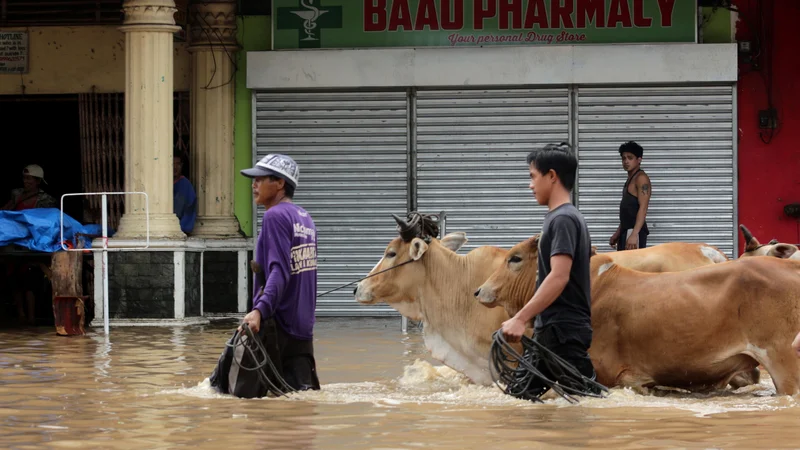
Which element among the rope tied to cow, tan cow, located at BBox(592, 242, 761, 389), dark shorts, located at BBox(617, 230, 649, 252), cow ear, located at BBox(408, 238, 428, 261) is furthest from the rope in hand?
dark shorts, located at BBox(617, 230, 649, 252)

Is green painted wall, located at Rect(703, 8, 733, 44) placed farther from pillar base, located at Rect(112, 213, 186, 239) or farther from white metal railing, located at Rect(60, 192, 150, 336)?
white metal railing, located at Rect(60, 192, 150, 336)

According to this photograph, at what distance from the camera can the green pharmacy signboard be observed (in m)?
17.6

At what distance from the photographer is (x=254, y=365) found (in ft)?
28.0

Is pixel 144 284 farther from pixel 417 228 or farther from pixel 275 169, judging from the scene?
pixel 275 169

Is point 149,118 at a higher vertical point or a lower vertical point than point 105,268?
higher

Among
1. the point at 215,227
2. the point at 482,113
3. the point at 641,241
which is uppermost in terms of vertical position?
the point at 482,113

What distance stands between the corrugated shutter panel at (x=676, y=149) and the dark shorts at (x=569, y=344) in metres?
9.37

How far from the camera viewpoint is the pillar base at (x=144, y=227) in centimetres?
1583

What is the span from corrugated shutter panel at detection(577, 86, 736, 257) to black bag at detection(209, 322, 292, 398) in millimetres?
9412

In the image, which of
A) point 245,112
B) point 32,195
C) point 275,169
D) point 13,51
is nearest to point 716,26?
point 245,112

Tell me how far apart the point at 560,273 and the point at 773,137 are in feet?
34.2

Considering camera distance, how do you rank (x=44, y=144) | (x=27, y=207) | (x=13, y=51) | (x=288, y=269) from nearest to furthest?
(x=288, y=269) < (x=27, y=207) < (x=13, y=51) < (x=44, y=144)

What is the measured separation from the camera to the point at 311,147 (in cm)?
1792

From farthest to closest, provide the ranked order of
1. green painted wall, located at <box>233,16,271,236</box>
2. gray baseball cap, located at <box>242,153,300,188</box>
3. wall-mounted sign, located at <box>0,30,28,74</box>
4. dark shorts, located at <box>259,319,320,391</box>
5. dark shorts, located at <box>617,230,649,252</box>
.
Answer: wall-mounted sign, located at <box>0,30,28,74</box> → green painted wall, located at <box>233,16,271,236</box> → dark shorts, located at <box>617,230,649,252</box> → gray baseball cap, located at <box>242,153,300,188</box> → dark shorts, located at <box>259,319,320,391</box>
